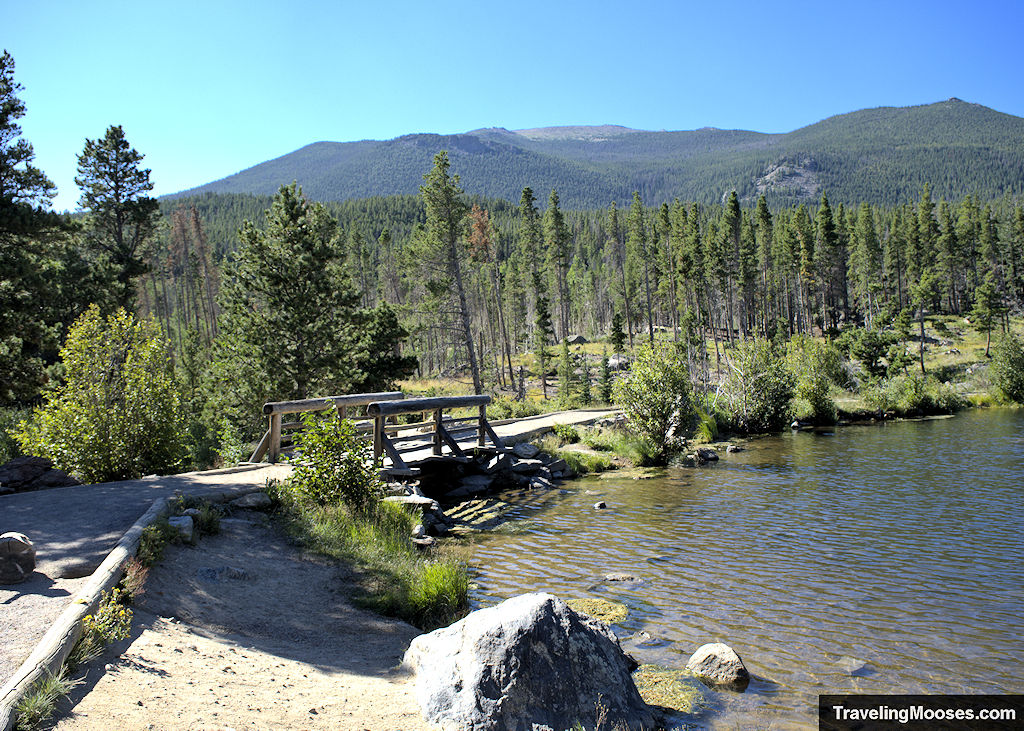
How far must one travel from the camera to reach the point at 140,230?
1355 inches

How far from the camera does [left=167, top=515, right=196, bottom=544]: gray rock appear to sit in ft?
27.3

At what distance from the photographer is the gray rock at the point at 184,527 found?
8328 mm

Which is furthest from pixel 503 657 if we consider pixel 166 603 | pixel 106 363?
pixel 106 363

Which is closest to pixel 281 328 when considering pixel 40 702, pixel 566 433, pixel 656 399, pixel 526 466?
pixel 526 466

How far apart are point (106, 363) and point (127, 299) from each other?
2227 cm

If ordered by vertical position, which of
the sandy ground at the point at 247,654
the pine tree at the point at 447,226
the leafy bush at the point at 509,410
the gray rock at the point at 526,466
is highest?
the pine tree at the point at 447,226

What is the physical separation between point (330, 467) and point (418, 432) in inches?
464

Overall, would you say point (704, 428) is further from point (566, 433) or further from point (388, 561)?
point (388, 561)

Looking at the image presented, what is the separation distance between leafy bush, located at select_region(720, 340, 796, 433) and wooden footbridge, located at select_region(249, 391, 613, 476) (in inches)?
478

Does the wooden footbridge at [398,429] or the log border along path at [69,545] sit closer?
the log border along path at [69,545]

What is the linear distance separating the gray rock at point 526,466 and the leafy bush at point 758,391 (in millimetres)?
15826

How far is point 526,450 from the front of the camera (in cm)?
2175

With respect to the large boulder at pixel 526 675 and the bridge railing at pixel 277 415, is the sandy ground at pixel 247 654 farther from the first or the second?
the bridge railing at pixel 277 415

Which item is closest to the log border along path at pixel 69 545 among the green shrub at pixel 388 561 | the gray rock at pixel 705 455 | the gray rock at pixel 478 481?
the green shrub at pixel 388 561
